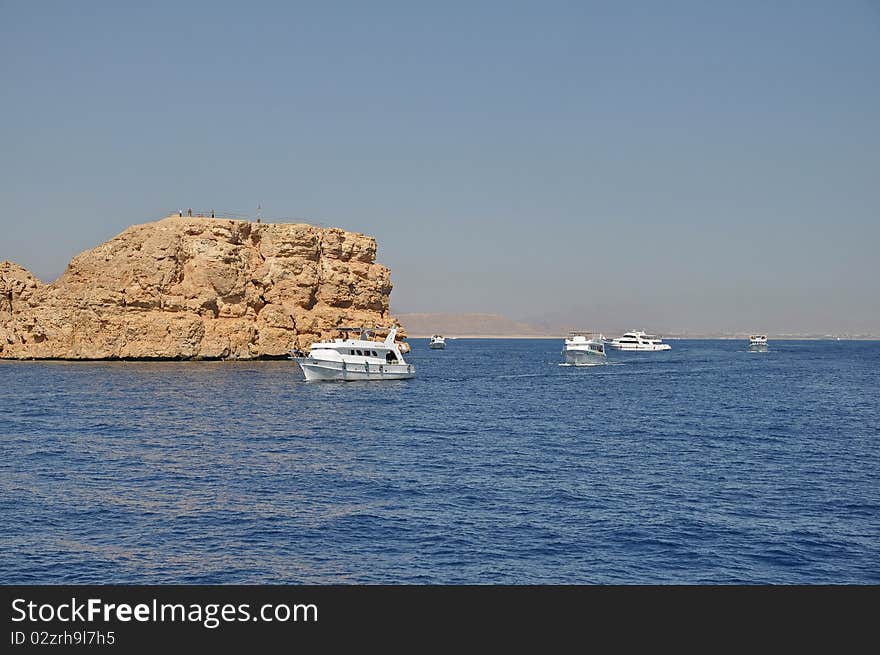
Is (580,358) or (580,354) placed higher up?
(580,354)

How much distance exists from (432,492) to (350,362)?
5948cm

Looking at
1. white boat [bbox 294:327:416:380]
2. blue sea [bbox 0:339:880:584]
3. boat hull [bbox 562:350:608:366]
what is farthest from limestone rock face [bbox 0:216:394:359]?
blue sea [bbox 0:339:880:584]

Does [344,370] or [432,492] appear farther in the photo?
[344,370]

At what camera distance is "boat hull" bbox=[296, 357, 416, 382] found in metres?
91.3

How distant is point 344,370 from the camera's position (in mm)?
93062

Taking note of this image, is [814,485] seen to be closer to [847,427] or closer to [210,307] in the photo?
[847,427]

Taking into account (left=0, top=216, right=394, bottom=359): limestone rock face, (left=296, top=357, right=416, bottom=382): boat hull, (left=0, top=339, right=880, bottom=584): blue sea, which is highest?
(left=0, top=216, right=394, bottom=359): limestone rock face

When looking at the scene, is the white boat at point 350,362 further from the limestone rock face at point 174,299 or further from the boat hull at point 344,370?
the limestone rock face at point 174,299

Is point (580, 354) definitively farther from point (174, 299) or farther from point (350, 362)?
point (174, 299)

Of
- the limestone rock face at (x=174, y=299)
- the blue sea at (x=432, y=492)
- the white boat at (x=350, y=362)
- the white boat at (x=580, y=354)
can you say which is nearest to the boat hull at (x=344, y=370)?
the white boat at (x=350, y=362)

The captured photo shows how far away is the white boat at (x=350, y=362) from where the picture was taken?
9156 cm

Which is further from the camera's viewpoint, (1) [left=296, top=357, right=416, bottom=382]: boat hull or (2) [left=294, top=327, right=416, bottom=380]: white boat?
(2) [left=294, top=327, right=416, bottom=380]: white boat

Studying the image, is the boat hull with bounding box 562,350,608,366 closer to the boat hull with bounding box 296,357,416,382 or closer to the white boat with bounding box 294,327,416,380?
the white boat with bounding box 294,327,416,380

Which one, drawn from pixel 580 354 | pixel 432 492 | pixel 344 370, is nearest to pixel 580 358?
pixel 580 354
